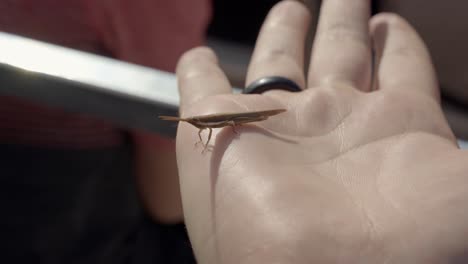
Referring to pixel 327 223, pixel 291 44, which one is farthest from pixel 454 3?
pixel 327 223

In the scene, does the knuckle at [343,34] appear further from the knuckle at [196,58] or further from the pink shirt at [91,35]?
the pink shirt at [91,35]

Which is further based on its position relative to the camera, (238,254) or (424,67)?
(424,67)

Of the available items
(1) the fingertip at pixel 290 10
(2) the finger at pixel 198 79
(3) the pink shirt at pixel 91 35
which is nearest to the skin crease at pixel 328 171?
(2) the finger at pixel 198 79

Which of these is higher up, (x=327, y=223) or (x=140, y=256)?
(x=327, y=223)

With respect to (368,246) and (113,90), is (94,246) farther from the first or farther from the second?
(368,246)

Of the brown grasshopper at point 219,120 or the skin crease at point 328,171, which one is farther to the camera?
the brown grasshopper at point 219,120

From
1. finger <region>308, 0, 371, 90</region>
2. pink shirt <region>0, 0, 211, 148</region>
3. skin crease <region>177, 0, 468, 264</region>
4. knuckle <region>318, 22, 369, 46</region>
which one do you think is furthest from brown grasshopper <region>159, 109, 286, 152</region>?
pink shirt <region>0, 0, 211, 148</region>

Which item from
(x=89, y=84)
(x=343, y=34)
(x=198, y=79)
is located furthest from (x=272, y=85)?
(x=89, y=84)

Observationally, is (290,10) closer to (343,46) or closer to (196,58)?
(343,46)

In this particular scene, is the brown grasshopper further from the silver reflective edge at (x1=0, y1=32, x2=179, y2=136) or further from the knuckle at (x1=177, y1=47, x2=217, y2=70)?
the knuckle at (x1=177, y1=47, x2=217, y2=70)
